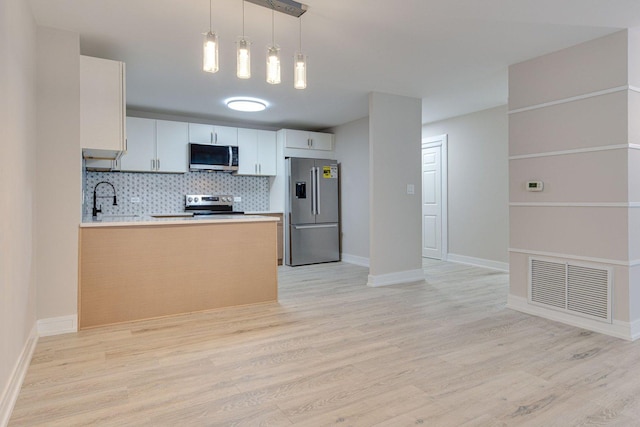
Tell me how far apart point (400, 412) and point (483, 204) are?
A: 4562 mm

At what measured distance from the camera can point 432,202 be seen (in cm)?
663

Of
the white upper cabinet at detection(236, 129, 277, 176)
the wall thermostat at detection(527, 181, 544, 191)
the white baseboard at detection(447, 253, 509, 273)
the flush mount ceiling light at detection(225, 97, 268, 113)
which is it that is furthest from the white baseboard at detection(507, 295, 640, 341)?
the white upper cabinet at detection(236, 129, 277, 176)

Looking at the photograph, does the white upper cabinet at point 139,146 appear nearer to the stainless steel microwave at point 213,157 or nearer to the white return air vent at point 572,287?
the stainless steel microwave at point 213,157

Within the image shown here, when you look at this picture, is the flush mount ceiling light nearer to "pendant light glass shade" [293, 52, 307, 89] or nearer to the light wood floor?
"pendant light glass shade" [293, 52, 307, 89]

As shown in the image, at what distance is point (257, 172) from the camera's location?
6113 millimetres

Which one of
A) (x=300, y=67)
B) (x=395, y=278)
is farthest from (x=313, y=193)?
(x=300, y=67)

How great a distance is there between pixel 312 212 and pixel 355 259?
1.06 meters

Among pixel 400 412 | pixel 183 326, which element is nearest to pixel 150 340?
pixel 183 326

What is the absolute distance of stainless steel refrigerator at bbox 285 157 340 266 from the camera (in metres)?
5.97

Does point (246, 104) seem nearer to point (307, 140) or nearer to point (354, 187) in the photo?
point (307, 140)

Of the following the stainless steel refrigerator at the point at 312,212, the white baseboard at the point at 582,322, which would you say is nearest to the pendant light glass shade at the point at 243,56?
the white baseboard at the point at 582,322

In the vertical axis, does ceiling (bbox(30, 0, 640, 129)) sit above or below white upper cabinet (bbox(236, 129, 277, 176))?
above

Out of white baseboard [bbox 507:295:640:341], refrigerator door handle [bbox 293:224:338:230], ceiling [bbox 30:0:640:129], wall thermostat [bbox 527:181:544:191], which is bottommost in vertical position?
white baseboard [bbox 507:295:640:341]

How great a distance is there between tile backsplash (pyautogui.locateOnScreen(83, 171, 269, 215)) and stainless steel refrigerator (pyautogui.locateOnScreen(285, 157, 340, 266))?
799mm
